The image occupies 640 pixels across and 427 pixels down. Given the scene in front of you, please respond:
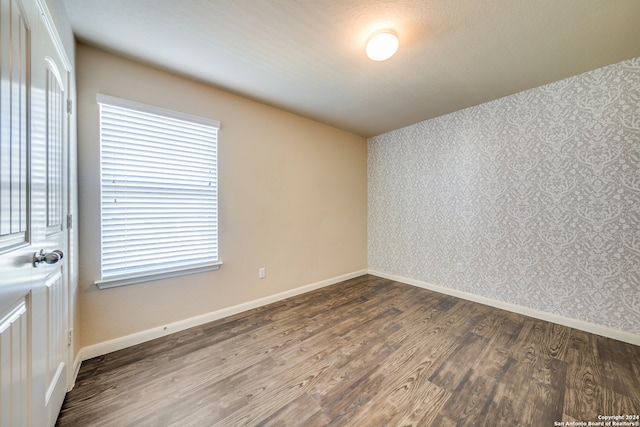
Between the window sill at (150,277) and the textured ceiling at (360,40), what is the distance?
1875mm

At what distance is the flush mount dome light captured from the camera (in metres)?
1.67

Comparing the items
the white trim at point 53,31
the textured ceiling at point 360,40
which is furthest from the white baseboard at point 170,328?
the textured ceiling at point 360,40

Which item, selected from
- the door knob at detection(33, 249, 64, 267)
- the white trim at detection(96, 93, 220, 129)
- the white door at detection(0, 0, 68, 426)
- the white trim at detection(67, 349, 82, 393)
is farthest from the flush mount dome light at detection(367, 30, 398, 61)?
the white trim at detection(67, 349, 82, 393)

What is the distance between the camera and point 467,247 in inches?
119

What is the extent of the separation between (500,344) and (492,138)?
2.28 meters

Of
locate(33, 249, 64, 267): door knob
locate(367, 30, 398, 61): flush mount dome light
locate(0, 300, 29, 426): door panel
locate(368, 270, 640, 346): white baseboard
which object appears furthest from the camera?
locate(368, 270, 640, 346): white baseboard

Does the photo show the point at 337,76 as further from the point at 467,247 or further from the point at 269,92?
the point at 467,247

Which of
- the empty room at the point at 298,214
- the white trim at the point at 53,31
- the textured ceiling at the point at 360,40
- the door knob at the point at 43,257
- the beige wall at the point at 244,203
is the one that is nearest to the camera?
the door knob at the point at 43,257

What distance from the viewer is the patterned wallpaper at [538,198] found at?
208cm

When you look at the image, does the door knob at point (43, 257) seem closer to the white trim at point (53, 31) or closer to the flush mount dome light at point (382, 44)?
the white trim at point (53, 31)

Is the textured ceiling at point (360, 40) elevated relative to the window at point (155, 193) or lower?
elevated

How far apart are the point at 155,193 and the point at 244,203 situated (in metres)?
0.85

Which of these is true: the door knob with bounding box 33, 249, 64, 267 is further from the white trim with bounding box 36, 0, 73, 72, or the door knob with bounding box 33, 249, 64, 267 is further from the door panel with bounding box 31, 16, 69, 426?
the white trim with bounding box 36, 0, 73, 72

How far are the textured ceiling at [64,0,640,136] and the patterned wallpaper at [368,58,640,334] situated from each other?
366 millimetres
